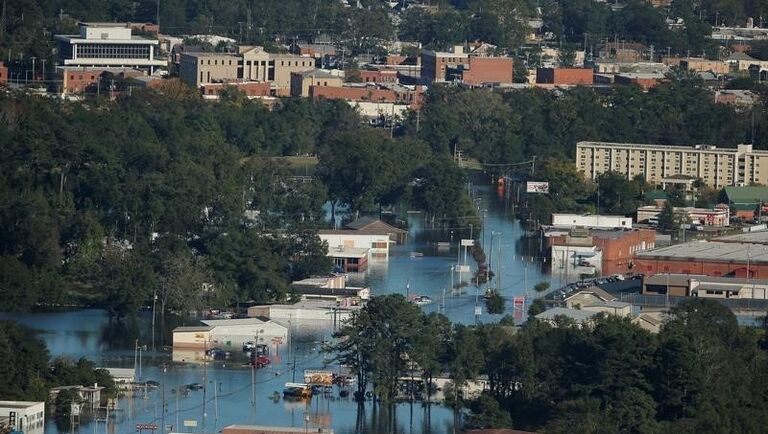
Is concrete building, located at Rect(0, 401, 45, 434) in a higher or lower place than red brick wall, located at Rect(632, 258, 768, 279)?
lower

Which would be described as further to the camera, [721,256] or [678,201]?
[678,201]

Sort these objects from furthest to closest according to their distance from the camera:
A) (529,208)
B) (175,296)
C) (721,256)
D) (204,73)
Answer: (204,73) < (529,208) < (721,256) < (175,296)

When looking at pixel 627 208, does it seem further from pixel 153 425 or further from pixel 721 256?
pixel 153 425

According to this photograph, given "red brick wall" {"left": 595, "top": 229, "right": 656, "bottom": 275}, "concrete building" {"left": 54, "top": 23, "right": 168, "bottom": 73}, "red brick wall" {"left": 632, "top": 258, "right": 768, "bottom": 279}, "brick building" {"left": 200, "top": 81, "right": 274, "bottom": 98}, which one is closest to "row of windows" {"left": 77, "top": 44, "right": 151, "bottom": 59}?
"concrete building" {"left": 54, "top": 23, "right": 168, "bottom": 73}

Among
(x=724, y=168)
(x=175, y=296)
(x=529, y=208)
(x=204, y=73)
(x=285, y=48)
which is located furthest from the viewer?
(x=285, y=48)

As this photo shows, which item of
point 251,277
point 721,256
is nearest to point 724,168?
point 721,256

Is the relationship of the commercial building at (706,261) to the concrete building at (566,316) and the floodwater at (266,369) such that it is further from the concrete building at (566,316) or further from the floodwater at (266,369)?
the concrete building at (566,316)

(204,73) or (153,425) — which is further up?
(204,73)

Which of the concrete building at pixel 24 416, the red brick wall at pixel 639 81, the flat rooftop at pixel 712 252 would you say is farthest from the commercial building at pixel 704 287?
the red brick wall at pixel 639 81

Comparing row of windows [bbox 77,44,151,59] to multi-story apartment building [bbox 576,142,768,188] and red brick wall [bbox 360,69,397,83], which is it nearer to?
red brick wall [bbox 360,69,397,83]
